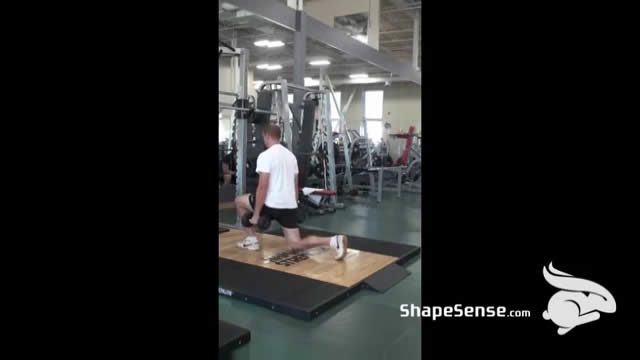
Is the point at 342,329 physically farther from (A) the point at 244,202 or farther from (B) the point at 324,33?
(B) the point at 324,33

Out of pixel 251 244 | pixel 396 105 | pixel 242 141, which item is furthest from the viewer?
pixel 396 105

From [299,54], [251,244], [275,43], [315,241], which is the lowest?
[251,244]

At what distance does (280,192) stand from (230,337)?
163cm

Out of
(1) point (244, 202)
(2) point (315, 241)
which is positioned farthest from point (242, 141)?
(2) point (315, 241)

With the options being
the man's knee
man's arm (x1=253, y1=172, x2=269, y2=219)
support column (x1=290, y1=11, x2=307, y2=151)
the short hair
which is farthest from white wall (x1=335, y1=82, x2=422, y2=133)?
man's arm (x1=253, y1=172, x2=269, y2=219)

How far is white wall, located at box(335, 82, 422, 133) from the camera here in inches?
563

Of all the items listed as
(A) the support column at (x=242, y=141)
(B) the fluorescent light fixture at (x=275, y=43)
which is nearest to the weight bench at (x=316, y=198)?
(A) the support column at (x=242, y=141)

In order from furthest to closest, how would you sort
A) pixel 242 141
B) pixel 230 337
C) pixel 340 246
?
pixel 242 141 → pixel 340 246 → pixel 230 337

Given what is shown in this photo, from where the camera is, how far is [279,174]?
11.8ft
